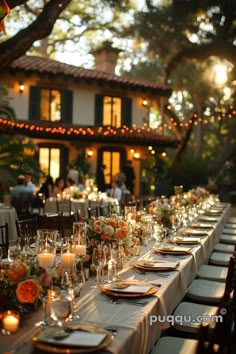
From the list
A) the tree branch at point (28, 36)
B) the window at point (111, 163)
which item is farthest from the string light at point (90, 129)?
the tree branch at point (28, 36)

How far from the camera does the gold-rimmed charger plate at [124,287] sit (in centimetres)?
325

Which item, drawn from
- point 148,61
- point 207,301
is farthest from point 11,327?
point 148,61

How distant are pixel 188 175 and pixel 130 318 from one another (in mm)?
20450

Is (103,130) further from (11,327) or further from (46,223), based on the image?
(11,327)

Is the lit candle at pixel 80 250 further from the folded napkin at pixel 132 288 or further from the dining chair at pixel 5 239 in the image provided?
the dining chair at pixel 5 239

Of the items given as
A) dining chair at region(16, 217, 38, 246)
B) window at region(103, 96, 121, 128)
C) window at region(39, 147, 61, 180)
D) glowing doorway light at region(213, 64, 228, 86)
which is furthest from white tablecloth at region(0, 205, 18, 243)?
glowing doorway light at region(213, 64, 228, 86)

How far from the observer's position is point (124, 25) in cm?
→ 2373

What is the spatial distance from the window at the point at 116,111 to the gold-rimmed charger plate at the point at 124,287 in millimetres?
18150

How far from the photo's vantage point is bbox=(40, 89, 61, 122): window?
20.4 metres

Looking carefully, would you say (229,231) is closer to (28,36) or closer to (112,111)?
(28,36)

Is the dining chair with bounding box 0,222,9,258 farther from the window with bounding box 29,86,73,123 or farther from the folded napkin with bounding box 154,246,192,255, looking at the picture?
the window with bounding box 29,86,73,123

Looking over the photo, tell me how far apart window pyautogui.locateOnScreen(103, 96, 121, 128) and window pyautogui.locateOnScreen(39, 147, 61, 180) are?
9.22 ft

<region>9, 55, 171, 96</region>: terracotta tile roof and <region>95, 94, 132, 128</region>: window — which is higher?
<region>9, 55, 171, 96</region>: terracotta tile roof

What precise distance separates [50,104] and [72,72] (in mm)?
1626
